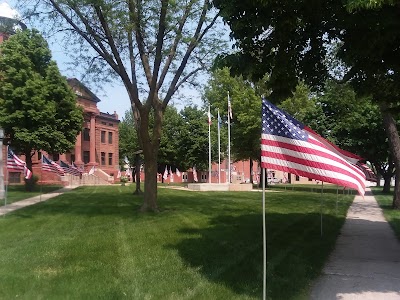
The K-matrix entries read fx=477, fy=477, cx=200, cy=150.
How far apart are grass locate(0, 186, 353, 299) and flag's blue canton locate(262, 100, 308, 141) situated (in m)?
2.26

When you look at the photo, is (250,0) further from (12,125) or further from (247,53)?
(12,125)

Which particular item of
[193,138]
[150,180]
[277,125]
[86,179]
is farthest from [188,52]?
[193,138]

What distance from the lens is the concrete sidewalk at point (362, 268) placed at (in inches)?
279

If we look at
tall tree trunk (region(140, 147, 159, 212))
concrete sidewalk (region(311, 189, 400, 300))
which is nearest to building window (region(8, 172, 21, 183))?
tall tree trunk (region(140, 147, 159, 212))

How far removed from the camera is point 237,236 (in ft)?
38.5

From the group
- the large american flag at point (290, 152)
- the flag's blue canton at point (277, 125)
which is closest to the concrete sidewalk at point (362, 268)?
the large american flag at point (290, 152)

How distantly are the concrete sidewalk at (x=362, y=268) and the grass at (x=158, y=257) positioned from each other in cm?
28

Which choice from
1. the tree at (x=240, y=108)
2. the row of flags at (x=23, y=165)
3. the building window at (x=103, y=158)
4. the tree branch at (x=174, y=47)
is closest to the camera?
the tree branch at (x=174, y=47)

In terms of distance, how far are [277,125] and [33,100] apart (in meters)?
31.2

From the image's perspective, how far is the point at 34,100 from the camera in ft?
114

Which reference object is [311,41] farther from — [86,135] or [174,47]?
[86,135]

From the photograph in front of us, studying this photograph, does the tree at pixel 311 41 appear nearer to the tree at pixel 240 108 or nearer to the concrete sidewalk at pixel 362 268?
the concrete sidewalk at pixel 362 268

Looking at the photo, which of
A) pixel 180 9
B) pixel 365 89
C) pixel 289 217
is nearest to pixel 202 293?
pixel 365 89

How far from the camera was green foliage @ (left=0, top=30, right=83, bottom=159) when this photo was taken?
34.6 meters
